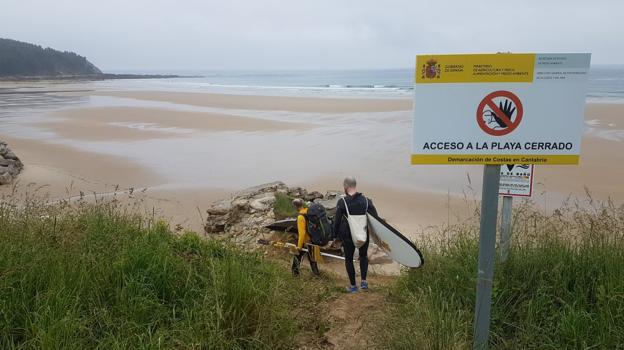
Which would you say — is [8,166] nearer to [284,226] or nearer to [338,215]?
[284,226]

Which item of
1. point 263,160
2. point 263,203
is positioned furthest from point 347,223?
point 263,160

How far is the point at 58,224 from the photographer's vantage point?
4.79 metres

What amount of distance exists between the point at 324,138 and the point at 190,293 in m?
17.9

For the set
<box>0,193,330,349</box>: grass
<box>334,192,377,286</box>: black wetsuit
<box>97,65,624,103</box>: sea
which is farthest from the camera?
<box>97,65,624,103</box>: sea

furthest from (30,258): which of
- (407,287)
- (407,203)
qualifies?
(407,203)

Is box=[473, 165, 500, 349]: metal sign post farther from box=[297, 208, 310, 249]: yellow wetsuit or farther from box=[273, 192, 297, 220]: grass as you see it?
box=[273, 192, 297, 220]: grass

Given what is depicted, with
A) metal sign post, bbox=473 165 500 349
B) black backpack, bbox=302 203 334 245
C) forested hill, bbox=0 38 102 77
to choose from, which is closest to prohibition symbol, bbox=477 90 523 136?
metal sign post, bbox=473 165 500 349

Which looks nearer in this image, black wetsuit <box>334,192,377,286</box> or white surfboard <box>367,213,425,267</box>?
white surfboard <box>367,213,425,267</box>

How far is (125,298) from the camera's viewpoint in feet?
11.9

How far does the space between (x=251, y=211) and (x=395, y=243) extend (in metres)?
5.19

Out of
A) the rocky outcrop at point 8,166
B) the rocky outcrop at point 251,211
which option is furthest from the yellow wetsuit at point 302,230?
the rocky outcrop at point 8,166

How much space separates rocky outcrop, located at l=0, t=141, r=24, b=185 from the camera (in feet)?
46.2

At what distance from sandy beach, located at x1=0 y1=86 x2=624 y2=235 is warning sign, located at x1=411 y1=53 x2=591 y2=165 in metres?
6.31

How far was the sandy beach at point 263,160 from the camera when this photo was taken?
41.8 ft
